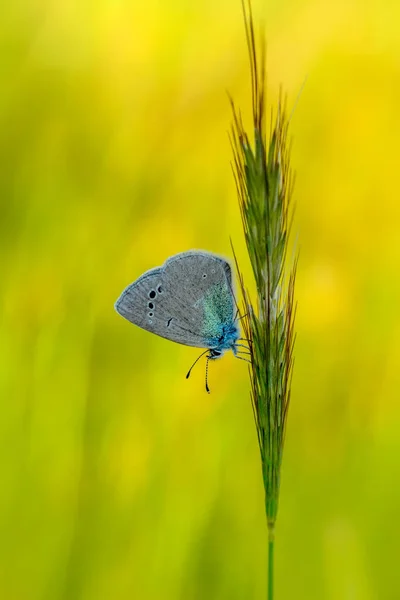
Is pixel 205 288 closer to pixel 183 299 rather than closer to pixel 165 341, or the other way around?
pixel 183 299

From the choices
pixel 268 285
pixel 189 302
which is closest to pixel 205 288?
pixel 189 302

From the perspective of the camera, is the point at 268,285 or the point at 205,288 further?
the point at 205,288

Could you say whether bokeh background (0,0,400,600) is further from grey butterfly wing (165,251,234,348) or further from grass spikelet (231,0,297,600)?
grass spikelet (231,0,297,600)

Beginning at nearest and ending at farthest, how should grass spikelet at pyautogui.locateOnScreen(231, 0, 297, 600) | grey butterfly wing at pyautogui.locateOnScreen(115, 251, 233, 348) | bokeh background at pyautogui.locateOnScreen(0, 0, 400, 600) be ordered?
grass spikelet at pyautogui.locateOnScreen(231, 0, 297, 600)
grey butterfly wing at pyautogui.locateOnScreen(115, 251, 233, 348)
bokeh background at pyautogui.locateOnScreen(0, 0, 400, 600)

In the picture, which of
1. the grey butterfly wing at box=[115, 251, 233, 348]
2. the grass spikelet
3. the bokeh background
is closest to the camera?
the grass spikelet

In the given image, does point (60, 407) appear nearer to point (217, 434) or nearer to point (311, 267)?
point (217, 434)

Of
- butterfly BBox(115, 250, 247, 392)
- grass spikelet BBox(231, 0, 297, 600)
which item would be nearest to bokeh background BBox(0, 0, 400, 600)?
butterfly BBox(115, 250, 247, 392)

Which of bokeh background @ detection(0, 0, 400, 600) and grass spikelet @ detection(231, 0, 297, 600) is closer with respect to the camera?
grass spikelet @ detection(231, 0, 297, 600)
